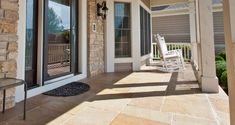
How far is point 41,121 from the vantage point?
1.88 metres

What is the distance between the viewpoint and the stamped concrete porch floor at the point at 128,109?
189cm

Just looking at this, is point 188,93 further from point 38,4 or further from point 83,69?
point 38,4

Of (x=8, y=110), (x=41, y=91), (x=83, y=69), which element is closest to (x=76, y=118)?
(x=8, y=110)

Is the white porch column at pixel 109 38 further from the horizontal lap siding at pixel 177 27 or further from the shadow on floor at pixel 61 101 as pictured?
the horizontal lap siding at pixel 177 27

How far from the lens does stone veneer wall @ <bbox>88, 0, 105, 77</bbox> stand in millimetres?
4418

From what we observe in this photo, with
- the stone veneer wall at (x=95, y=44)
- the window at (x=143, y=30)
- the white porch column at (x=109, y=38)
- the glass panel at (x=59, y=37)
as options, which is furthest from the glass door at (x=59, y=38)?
the window at (x=143, y=30)

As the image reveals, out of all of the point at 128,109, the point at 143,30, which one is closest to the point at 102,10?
the point at 143,30

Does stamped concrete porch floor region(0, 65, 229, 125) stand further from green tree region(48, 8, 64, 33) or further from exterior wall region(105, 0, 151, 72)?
exterior wall region(105, 0, 151, 72)

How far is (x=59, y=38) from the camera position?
3.55 metres

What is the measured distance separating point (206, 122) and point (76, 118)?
4.52 feet

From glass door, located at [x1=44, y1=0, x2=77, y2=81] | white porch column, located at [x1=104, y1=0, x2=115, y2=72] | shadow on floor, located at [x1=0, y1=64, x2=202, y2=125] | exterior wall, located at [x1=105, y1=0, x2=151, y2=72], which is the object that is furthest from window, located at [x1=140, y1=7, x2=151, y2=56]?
shadow on floor, located at [x1=0, y1=64, x2=202, y2=125]

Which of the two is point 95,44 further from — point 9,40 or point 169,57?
point 9,40

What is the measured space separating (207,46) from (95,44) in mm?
2697

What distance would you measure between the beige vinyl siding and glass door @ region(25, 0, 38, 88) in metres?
9.15
